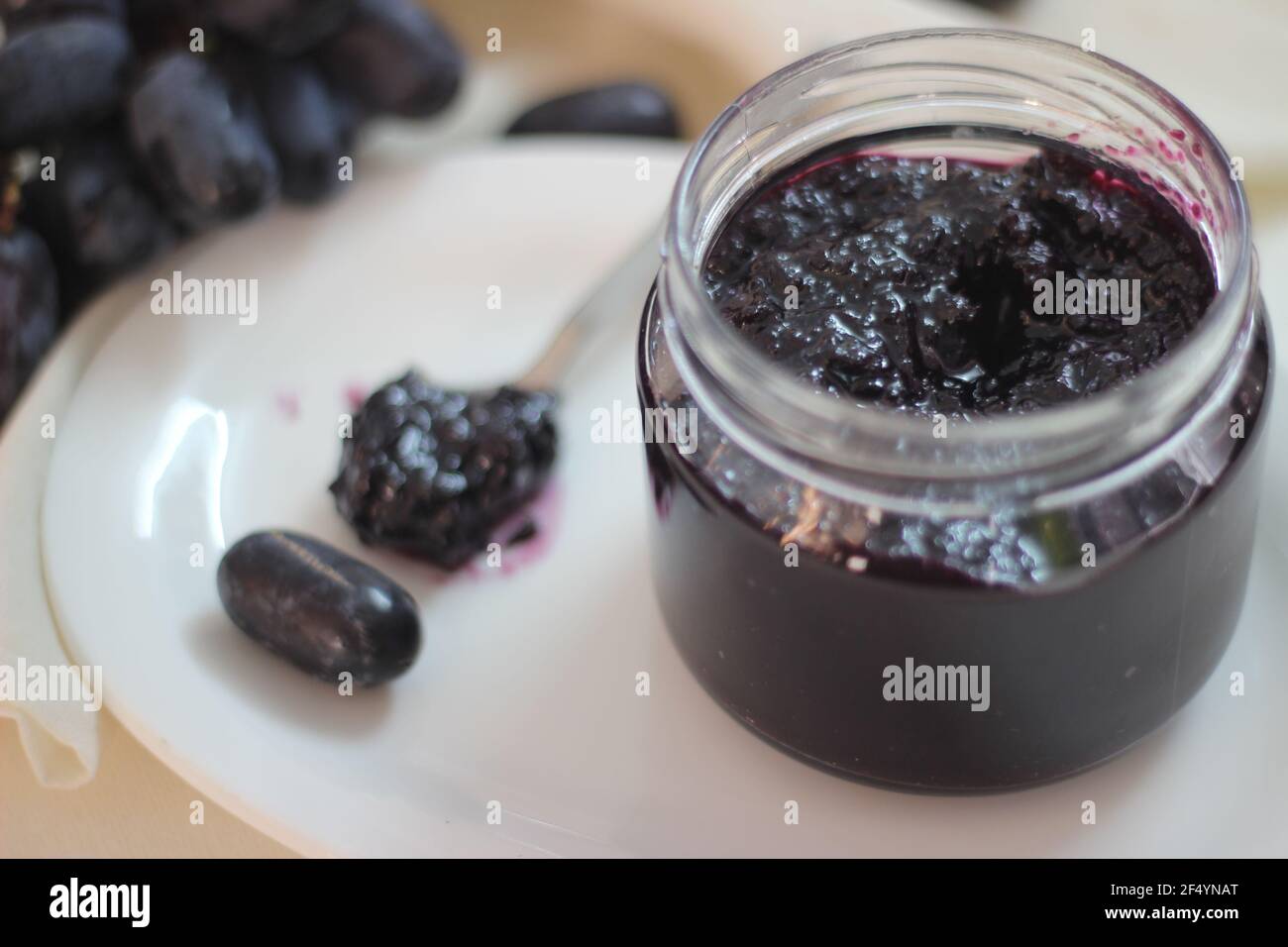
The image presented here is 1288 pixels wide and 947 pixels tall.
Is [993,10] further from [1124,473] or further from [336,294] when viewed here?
[1124,473]

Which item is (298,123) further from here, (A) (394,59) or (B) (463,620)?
(B) (463,620)

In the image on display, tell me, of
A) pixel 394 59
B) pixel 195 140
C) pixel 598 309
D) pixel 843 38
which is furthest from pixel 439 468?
pixel 843 38

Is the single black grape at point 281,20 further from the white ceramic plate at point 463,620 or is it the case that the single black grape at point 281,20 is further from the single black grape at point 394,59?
the white ceramic plate at point 463,620

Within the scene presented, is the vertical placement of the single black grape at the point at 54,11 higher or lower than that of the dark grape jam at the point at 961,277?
higher

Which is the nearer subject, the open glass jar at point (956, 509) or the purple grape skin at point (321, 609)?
the open glass jar at point (956, 509)

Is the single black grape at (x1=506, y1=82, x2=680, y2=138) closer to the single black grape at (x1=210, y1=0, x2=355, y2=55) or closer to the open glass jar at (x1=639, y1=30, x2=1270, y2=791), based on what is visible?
the single black grape at (x1=210, y1=0, x2=355, y2=55)

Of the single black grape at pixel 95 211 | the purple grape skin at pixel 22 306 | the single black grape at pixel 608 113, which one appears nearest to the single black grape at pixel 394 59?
the single black grape at pixel 608 113
